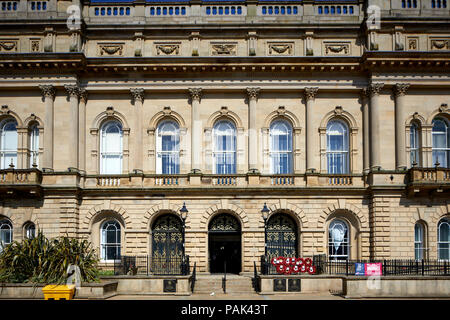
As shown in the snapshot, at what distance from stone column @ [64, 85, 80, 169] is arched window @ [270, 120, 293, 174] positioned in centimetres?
1127

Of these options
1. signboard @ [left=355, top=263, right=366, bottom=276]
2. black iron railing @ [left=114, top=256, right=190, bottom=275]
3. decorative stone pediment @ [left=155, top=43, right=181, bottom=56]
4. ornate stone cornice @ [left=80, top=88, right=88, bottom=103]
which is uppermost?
decorative stone pediment @ [left=155, top=43, right=181, bottom=56]

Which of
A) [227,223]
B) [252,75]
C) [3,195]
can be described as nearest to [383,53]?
[252,75]

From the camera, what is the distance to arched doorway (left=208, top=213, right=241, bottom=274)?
1167 inches

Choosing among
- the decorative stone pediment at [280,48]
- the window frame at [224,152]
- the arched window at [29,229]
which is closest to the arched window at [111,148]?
the arched window at [29,229]

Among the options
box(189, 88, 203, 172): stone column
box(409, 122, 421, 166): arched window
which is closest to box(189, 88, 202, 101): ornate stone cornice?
box(189, 88, 203, 172): stone column

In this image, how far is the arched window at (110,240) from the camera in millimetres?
29500

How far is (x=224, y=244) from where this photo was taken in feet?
97.8

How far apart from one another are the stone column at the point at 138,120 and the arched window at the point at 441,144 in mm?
16991

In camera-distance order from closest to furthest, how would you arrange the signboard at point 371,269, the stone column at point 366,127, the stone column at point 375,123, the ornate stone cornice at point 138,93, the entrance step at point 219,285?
the signboard at point 371,269 < the entrance step at point 219,285 < the stone column at point 375,123 < the stone column at point 366,127 < the ornate stone cornice at point 138,93

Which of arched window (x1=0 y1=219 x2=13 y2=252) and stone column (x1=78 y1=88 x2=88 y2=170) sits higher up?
stone column (x1=78 y1=88 x2=88 y2=170)

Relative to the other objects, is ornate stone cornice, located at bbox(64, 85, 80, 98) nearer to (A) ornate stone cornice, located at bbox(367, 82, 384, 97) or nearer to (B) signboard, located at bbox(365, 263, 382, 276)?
(A) ornate stone cornice, located at bbox(367, 82, 384, 97)

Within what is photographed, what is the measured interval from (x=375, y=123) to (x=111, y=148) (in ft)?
50.5

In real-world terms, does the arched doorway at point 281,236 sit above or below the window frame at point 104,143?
below

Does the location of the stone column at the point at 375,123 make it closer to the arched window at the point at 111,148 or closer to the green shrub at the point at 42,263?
the arched window at the point at 111,148
